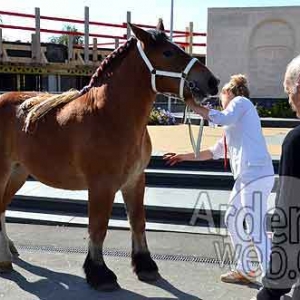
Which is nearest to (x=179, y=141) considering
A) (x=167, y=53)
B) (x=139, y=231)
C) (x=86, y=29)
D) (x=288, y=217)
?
(x=139, y=231)

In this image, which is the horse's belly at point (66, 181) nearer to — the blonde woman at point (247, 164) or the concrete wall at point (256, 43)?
the blonde woman at point (247, 164)

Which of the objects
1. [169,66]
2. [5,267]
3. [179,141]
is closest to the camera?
[169,66]

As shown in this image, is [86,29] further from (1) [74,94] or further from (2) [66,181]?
(2) [66,181]

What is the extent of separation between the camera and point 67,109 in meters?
3.99

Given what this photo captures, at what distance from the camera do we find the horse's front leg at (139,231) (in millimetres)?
4137

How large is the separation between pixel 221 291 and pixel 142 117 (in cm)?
156

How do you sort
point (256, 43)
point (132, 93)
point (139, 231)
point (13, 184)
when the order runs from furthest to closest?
point (256, 43) → point (13, 184) → point (139, 231) → point (132, 93)

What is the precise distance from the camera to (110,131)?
375 centimetres

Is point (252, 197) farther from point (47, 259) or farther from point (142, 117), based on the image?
point (47, 259)

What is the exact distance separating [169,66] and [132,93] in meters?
0.37

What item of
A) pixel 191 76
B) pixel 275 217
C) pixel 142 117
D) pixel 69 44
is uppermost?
pixel 69 44

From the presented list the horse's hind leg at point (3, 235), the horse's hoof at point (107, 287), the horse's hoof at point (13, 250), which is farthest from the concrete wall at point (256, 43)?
the horse's hoof at point (107, 287)

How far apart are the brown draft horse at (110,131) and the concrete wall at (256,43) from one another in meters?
17.5

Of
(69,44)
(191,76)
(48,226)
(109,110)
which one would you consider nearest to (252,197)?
(191,76)
